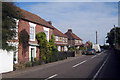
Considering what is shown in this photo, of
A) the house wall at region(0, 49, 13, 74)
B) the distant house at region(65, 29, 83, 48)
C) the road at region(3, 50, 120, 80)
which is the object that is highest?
the distant house at region(65, 29, 83, 48)

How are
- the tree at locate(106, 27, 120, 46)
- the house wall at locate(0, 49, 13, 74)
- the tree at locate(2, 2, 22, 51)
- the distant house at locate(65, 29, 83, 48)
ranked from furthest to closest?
the tree at locate(106, 27, 120, 46) → the distant house at locate(65, 29, 83, 48) → the house wall at locate(0, 49, 13, 74) → the tree at locate(2, 2, 22, 51)

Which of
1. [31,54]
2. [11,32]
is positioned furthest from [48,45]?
[11,32]

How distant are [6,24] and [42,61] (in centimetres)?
899

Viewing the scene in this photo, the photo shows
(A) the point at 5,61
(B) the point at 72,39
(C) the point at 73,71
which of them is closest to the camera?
(A) the point at 5,61

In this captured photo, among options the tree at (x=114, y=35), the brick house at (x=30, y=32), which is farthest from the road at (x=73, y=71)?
the tree at (x=114, y=35)

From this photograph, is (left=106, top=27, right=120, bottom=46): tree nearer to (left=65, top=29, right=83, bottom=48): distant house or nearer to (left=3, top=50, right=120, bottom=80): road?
(left=65, top=29, right=83, bottom=48): distant house

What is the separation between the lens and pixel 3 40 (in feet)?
40.3

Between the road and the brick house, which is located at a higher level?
the brick house

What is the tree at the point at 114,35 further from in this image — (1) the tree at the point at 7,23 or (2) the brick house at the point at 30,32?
(1) the tree at the point at 7,23

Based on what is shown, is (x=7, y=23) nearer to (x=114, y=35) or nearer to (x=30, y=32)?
(x=30, y=32)

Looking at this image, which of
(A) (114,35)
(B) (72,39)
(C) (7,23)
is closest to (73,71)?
(C) (7,23)

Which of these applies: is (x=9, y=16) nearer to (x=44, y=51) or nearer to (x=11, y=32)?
(x=11, y=32)

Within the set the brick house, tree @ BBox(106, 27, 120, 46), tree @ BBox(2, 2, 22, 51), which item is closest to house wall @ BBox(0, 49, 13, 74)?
tree @ BBox(2, 2, 22, 51)

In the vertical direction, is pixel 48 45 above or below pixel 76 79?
above
